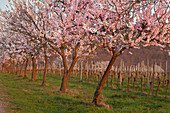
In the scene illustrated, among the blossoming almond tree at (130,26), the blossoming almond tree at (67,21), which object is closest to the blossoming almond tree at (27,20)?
the blossoming almond tree at (67,21)

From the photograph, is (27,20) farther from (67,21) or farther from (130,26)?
(130,26)

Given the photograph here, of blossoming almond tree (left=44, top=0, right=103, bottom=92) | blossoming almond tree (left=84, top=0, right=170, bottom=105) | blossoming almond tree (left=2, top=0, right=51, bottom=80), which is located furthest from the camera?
blossoming almond tree (left=2, top=0, right=51, bottom=80)

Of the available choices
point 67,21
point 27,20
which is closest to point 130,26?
point 67,21

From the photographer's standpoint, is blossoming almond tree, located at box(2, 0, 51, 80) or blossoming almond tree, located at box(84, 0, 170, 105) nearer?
blossoming almond tree, located at box(84, 0, 170, 105)

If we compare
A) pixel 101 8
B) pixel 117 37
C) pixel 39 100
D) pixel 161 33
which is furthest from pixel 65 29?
pixel 161 33

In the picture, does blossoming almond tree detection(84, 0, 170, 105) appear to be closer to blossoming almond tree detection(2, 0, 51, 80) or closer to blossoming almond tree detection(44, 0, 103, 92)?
blossoming almond tree detection(44, 0, 103, 92)

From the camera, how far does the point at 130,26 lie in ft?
36.1

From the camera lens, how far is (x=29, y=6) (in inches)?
752

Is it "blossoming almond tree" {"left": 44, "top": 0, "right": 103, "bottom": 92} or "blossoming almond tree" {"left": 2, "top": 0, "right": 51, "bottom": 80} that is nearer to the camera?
"blossoming almond tree" {"left": 44, "top": 0, "right": 103, "bottom": 92}

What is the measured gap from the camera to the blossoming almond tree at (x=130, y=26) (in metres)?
10.9

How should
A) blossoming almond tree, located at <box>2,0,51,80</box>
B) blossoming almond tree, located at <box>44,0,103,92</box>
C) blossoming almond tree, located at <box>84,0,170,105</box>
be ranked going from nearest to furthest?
1. blossoming almond tree, located at <box>84,0,170,105</box>
2. blossoming almond tree, located at <box>44,0,103,92</box>
3. blossoming almond tree, located at <box>2,0,51,80</box>

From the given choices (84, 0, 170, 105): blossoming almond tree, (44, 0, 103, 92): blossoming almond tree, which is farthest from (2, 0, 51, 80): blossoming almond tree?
(84, 0, 170, 105): blossoming almond tree

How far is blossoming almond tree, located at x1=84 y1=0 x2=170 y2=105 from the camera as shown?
1089 cm

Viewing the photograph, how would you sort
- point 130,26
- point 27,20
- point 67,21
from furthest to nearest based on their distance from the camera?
point 27,20 → point 67,21 → point 130,26
